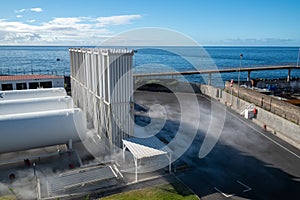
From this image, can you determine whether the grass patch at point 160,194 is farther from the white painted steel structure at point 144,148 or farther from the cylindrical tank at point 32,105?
the cylindrical tank at point 32,105

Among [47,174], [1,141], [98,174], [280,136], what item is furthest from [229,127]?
[1,141]

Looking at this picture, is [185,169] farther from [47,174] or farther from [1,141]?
[1,141]

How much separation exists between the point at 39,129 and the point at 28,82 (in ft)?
53.3

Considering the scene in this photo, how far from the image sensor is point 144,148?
14.9 m

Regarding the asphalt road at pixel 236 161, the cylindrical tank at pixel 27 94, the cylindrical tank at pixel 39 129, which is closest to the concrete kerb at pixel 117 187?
the asphalt road at pixel 236 161

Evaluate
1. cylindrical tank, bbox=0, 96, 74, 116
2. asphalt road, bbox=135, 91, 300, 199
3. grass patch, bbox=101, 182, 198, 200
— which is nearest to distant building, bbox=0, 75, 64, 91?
cylindrical tank, bbox=0, 96, 74, 116

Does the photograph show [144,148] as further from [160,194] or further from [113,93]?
[113,93]

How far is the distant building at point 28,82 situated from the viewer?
1156 inches

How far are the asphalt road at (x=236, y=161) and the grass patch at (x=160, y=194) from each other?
71 cm

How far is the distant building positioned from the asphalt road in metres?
11.9

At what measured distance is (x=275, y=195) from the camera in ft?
43.7

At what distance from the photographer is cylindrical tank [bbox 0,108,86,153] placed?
606 inches

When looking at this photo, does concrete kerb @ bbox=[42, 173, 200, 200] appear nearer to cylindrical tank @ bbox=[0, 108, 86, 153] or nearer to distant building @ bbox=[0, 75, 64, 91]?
cylindrical tank @ bbox=[0, 108, 86, 153]

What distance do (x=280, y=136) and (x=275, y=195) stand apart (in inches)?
365
